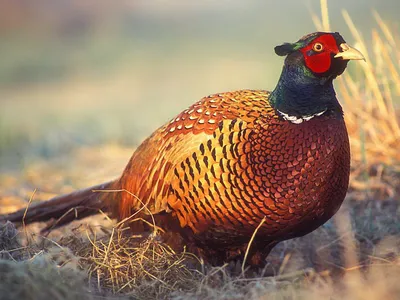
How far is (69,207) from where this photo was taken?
5332 mm

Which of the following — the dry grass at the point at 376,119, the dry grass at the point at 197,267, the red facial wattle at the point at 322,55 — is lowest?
the dry grass at the point at 197,267

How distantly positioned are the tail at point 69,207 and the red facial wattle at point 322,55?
1698 millimetres

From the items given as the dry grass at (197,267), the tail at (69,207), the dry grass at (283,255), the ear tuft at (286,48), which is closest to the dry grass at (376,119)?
the dry grass at (283,255)

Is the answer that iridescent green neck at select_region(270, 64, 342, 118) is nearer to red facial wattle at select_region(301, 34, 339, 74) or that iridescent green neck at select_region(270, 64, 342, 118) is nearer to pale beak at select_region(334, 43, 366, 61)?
red facial wattle at select_region(301, 34, 339, 74)

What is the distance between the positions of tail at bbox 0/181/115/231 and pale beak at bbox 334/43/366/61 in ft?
6.13

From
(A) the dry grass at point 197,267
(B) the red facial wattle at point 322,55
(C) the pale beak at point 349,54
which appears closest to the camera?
(A) the dry grass at point 197,267

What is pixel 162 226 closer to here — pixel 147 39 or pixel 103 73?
pixel 103 73

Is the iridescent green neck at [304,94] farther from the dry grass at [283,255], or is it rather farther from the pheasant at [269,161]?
the dry grass at [283,255]

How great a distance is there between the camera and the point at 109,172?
7242 mm

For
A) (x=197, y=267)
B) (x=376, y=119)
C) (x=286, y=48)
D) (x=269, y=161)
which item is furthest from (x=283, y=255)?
(x=376, y=119)

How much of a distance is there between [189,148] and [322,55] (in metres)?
0.95

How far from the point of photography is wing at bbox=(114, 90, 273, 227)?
4500 mm

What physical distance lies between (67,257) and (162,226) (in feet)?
Result: 2.09

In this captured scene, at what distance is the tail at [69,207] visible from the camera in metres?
5.30
